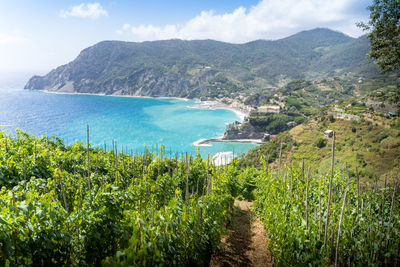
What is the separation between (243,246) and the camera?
7.96m

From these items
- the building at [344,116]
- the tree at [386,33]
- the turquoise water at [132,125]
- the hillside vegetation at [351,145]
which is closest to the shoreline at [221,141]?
the turquoise water at [132,125]

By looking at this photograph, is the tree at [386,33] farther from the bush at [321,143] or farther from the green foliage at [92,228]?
the bush at [321,143]

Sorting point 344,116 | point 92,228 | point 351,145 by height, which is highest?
point 92,228

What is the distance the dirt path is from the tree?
436 inches

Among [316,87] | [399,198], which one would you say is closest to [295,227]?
[399,198]

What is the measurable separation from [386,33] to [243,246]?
1334 cm

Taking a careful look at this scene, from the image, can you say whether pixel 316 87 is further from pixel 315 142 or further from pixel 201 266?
pixel 201 266

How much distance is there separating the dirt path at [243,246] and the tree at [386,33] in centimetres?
1107

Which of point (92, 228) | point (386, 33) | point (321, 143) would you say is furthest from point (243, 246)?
point (321, 143)

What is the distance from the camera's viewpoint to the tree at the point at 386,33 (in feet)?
38.7

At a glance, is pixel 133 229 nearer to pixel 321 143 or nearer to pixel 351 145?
pixel 351 145

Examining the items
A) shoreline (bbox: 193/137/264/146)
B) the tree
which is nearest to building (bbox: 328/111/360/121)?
shoreline (bbox: 193/137/264/146)

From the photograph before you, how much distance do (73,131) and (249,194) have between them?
75.5 m

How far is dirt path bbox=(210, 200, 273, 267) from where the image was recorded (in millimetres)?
6715
